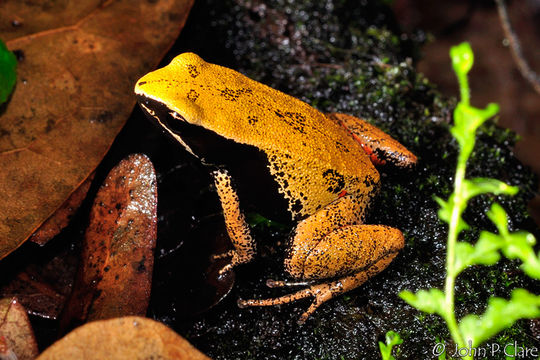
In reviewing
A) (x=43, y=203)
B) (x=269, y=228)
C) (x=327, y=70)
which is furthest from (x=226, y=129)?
(x=327, y=70)

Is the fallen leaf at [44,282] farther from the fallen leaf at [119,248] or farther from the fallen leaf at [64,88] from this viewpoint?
the fallen leaf at [64,88]

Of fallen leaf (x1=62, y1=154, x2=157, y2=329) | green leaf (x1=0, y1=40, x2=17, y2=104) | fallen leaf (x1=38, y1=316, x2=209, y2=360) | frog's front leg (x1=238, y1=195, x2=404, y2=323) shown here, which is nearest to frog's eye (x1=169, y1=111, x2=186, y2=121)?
fallen leaf (x1=62, y1=154, x2=157, y2=329)

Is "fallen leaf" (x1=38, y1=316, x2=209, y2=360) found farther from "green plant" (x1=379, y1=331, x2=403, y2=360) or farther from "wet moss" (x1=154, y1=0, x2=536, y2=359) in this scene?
"green plant" (x1=379, y1=331, x2=403, y2=360)

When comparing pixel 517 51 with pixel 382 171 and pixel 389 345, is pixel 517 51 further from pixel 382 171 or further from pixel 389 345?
pixel 389 345

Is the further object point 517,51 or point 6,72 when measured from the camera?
point 517,51

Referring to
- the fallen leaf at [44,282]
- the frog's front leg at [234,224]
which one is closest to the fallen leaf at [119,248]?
the fallen leaf at [44,282]

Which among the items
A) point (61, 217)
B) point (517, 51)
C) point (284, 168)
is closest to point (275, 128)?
point (284, 168)
